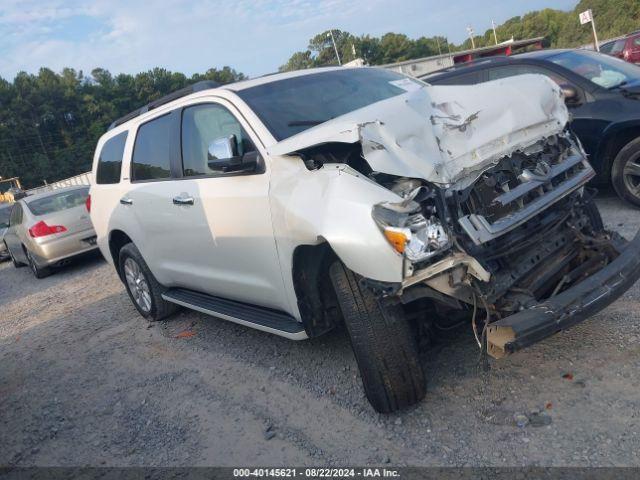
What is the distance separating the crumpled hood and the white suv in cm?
1

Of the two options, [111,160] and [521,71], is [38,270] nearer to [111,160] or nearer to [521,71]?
[111,160]

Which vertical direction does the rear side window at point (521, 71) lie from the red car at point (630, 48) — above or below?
above

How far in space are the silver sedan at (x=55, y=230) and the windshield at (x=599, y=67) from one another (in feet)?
24.1

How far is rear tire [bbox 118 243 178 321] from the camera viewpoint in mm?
5398

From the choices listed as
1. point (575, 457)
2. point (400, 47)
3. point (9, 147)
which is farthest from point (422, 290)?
point (400, 47)

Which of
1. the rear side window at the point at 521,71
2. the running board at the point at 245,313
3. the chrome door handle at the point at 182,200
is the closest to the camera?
the running board at the point at 245,313

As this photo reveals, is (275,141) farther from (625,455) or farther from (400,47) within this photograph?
(400,47)

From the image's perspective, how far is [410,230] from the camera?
8.65ft

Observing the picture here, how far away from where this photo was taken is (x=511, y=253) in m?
2.96

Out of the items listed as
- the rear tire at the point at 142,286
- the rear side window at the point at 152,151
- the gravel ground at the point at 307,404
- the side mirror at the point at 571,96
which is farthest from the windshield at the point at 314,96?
the rear tire at the point at 142,286

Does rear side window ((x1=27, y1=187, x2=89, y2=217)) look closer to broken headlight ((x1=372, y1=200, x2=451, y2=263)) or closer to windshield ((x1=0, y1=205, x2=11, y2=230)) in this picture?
windshield ((x1=0, y1=205, x2=11, y2=230))

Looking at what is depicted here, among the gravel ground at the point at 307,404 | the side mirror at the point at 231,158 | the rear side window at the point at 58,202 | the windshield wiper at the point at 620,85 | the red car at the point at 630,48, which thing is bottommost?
the gravel ground at the point at 307,404

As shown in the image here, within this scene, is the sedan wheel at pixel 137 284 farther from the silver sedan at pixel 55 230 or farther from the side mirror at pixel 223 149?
the silver sedan at pixel 55 230

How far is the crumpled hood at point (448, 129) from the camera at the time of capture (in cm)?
284
